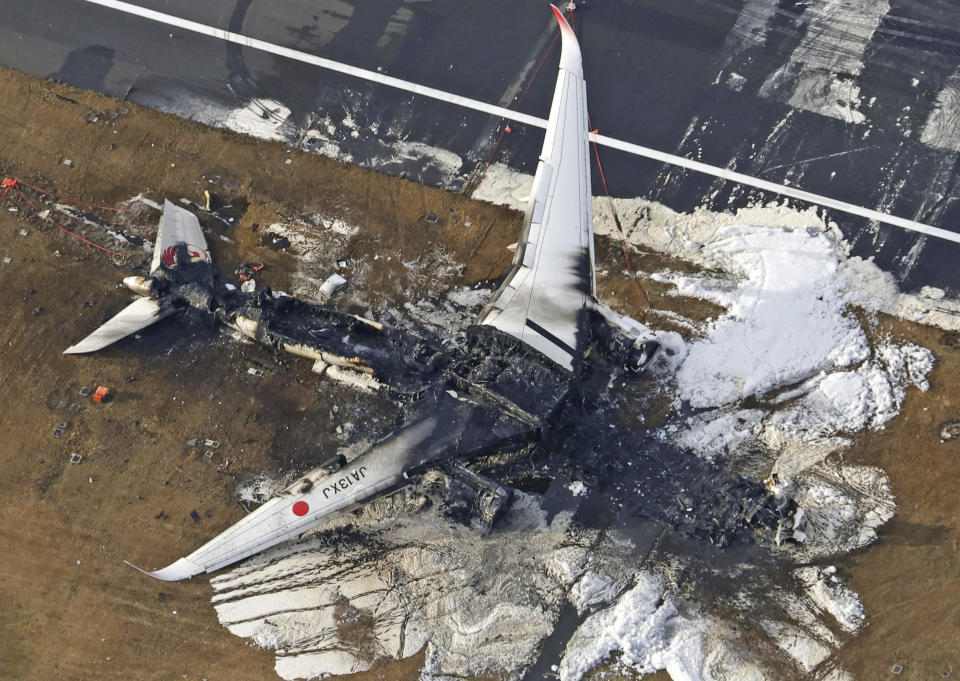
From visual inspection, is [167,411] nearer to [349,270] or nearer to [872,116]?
[349,270]

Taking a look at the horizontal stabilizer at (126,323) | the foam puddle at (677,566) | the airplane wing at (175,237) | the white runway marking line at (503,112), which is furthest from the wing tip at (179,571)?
the white runway marking line at (503,112)

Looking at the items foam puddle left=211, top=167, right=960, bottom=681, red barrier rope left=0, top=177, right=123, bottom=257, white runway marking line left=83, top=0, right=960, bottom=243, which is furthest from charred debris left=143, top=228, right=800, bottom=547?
white runway marking line left=83, top=0, right=960, bottom=243

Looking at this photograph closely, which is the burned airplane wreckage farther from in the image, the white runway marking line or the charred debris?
the white runway marking line

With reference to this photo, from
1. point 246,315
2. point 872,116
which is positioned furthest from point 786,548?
point 246,315

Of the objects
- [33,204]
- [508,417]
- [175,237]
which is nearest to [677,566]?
[508,417]

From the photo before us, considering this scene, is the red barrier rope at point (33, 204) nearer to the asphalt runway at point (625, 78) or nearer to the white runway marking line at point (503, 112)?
the asphalt runway at point (625, 78)

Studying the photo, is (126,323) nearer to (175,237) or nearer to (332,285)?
(175,237)
